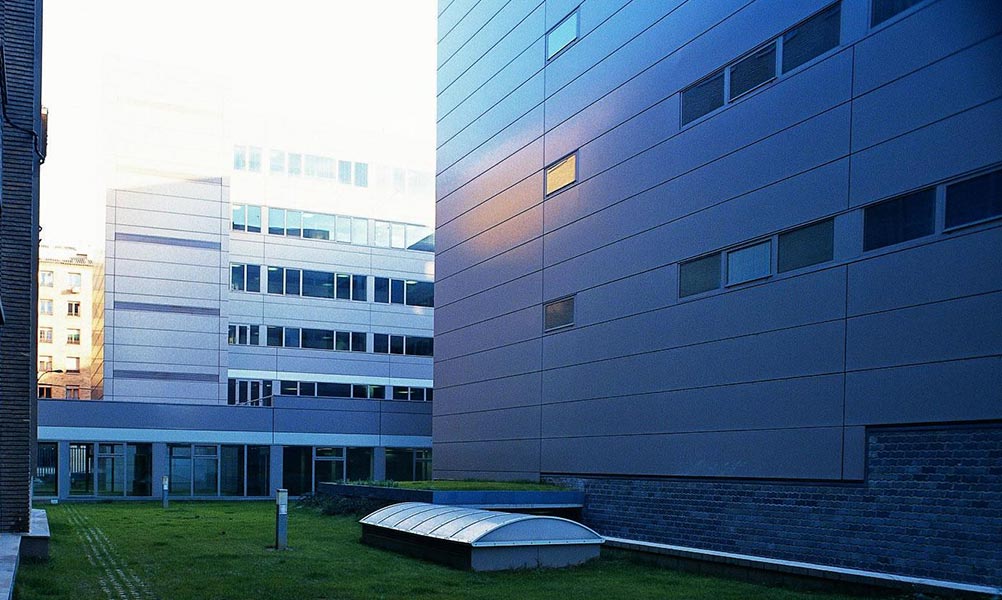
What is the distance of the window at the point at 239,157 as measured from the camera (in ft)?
161

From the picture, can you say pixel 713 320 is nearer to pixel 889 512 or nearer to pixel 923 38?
pixel 889 512

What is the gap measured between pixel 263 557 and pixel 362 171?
119 ft

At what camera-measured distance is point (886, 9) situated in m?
15.8

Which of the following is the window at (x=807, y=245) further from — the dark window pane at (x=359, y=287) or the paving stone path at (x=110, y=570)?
the dark window pane at (x=359, y=287)

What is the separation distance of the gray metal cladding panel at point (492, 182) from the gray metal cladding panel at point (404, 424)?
13.5 m

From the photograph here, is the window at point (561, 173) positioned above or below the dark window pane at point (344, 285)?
below

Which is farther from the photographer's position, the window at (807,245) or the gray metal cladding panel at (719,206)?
the gray metal cladding panel at (719,206)

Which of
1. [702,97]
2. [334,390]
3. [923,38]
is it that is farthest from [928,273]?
[334,390]

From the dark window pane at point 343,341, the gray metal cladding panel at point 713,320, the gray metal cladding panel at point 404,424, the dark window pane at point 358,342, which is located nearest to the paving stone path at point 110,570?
the gray metal cladding panel at point 713,320

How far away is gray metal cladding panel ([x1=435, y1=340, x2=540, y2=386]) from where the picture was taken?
27.1 m

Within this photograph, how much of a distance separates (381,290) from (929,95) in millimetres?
40514

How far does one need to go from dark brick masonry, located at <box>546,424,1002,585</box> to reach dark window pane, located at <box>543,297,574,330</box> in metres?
6.54

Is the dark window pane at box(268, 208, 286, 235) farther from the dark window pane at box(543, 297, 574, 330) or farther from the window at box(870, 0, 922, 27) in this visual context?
the window at box(870, 0, 922, 27)

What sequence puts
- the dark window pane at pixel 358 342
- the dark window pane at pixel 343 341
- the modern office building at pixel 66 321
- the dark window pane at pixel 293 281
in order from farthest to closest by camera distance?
the modern office building at pixel 66 321 < the dark window pane at pixel 358 342 < the dark window pane at pixel 343 341 < the dark window pane at pixel 293 281
